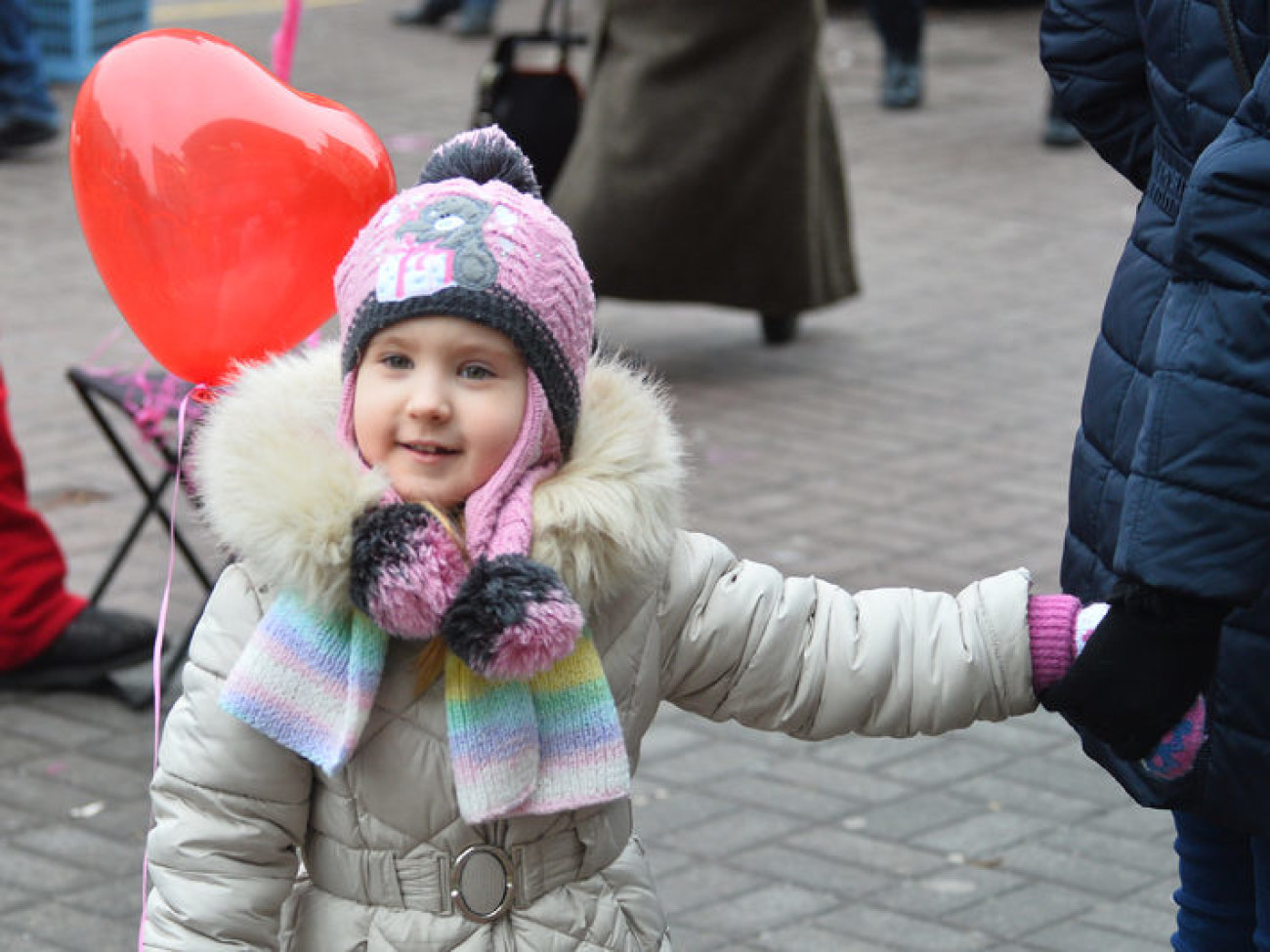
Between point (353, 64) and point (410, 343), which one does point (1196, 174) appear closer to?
point (410, 343)

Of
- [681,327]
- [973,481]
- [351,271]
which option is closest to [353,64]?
[681,327]

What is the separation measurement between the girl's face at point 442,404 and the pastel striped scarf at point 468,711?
184 millimetres

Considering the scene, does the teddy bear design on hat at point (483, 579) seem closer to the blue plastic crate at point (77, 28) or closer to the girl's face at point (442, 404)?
the girl's face at point (442, 404)

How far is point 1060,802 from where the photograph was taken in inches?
175

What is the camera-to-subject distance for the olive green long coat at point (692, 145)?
730 centimetres

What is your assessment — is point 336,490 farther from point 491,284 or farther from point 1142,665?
point 1142,665

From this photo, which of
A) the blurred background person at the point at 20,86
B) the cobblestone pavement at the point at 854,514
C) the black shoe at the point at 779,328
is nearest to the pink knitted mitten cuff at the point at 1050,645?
the cobblestone pavement at the point at 854,514

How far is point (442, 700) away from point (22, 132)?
8.68m

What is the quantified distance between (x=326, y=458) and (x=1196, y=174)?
1000 mm

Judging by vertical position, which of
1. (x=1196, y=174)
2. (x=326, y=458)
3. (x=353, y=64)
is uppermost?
(x=1196, y=174)

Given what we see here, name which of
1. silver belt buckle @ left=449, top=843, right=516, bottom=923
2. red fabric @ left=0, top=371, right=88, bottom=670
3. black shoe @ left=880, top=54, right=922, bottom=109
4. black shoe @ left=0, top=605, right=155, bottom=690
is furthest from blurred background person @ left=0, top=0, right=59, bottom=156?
silver belt buckle @ left=449, top=843, right=516, bottom=923

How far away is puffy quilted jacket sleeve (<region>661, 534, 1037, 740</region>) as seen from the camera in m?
2.62

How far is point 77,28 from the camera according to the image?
461 inches

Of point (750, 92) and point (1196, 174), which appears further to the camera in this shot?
point (750, 92)
